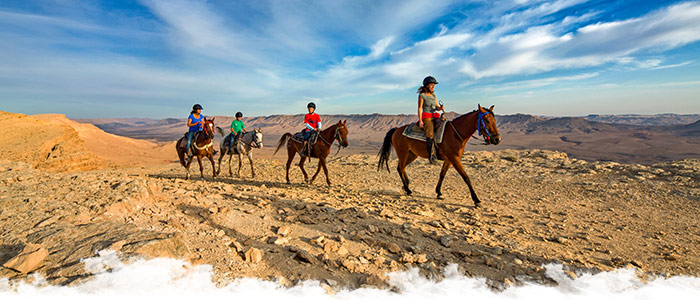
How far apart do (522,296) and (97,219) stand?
4.90m

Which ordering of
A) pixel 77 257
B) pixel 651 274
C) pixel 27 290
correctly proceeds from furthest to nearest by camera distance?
pixel 651 274 < pixel 77 257 < pixel 27 290

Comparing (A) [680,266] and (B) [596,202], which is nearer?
(A) [680,266]

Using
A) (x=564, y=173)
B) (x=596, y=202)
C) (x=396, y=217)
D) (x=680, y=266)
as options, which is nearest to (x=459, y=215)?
(x=396, y=217)

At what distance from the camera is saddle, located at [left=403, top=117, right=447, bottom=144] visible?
6.71 m

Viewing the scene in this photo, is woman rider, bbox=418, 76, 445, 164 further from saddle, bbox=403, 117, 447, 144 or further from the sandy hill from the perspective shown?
the sandy hill

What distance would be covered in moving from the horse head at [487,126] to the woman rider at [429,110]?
3.40 ft

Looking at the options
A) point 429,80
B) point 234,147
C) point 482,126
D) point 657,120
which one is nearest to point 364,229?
point 482,126

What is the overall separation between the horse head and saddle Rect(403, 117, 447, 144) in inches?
32.1

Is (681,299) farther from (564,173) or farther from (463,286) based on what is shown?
(564,173)

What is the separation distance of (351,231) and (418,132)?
13.5 ft

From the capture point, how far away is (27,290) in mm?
1999

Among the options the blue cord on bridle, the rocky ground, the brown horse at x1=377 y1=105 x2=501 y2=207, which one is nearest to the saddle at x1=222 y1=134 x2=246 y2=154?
the rocky ground

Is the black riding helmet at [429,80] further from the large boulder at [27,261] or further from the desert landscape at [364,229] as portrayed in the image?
the large boulder at [27,261]

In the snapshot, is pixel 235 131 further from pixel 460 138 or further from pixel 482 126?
pixel 482 126
